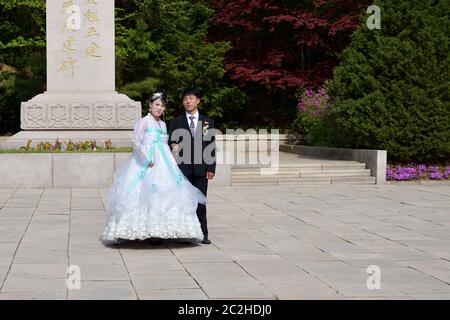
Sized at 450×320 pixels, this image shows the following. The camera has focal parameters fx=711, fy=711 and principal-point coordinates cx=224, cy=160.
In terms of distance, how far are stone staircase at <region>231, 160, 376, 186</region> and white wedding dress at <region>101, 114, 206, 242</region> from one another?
7.28 metres

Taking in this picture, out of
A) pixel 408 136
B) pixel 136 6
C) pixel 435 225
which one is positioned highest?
pixel 136 6

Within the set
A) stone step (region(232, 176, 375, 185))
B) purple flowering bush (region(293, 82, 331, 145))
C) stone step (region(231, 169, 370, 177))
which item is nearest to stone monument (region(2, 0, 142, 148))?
stone step (region(231, 169, 370, 177))

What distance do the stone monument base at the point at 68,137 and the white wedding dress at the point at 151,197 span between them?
345 inches

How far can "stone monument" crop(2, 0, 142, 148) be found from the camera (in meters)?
17.0

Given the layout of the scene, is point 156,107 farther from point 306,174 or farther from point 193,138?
point 306,174

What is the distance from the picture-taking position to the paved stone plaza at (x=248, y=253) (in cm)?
588

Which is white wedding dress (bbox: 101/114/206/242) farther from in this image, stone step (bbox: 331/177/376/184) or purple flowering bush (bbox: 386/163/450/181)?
purple flowering bush (bbox: 386/163/450/181)

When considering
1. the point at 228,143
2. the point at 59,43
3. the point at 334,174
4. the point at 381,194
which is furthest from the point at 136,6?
the point at 381,194

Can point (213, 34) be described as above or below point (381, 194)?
above

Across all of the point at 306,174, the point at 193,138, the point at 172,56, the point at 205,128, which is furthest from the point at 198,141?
the point at 172,56

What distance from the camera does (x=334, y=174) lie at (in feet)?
52.7

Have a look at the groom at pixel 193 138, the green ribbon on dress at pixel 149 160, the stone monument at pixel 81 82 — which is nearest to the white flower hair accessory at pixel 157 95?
the groom at pixel 193 138

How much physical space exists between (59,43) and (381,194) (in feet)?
28.5

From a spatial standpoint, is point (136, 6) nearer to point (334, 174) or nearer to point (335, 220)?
point (334, 174)
